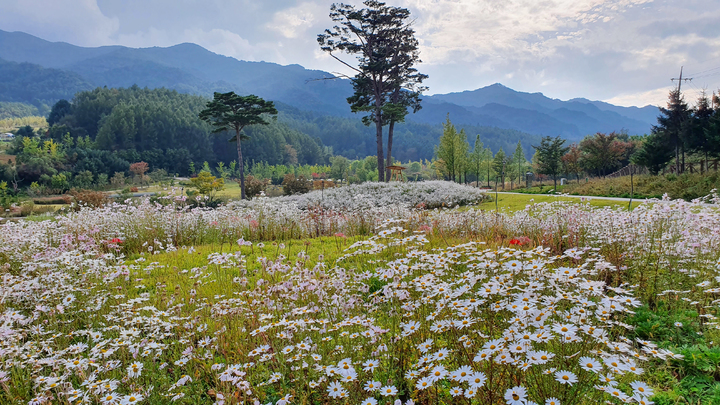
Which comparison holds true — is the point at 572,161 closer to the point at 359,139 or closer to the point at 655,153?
the point at 655,153

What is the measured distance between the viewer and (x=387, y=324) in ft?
9.59

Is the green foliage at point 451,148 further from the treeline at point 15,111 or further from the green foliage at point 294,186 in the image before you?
the treeline at point 15,111

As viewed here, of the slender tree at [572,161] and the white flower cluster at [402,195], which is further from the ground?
the slender tree at [572,161]

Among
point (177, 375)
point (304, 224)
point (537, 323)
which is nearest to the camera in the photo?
point (537, 323)

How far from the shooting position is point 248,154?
302 feet

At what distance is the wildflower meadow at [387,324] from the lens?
1.84 metres

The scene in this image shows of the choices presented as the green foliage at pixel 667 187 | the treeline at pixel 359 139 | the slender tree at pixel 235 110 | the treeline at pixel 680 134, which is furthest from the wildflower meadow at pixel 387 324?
the treeline at pixel 359 139

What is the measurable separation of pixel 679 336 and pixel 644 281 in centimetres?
96

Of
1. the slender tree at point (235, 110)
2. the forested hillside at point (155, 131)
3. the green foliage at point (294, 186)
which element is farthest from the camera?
the forested hillside at point (155, 131)

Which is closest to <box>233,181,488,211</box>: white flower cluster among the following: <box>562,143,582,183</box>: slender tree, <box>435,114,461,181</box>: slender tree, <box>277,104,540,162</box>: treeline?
<box>435,114,461,181</box>: slender tree

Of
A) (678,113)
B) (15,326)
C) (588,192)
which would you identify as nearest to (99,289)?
(15,326)

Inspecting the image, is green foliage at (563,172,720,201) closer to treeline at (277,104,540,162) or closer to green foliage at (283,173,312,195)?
green foliage at (283,173,312,195)

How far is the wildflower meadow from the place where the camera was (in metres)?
1.84

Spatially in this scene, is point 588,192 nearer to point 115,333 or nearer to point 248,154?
point 115,333
